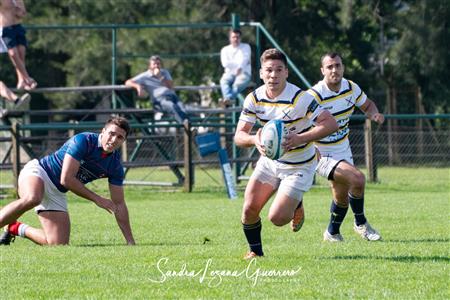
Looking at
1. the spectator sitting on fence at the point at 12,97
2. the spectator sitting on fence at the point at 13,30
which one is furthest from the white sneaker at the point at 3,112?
the spectator sitting on fence at the point at 13,30

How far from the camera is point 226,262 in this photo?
900 centimetres

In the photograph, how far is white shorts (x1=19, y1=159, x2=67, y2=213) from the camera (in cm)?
1137

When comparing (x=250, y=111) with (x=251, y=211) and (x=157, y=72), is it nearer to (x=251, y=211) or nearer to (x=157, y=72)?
(x=251, y=211)

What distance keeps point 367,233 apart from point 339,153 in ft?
2.97

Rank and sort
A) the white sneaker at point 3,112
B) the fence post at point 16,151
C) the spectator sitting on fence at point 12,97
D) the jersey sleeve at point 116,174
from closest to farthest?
the jersey sleeve at point 116,174 < the spectator sitting on fence at point 12,97 < the fence post at point 16,151 < the white sneaker at point 3,112

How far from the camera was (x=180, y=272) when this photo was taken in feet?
27.7

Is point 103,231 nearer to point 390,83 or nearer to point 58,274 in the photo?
point 58,274

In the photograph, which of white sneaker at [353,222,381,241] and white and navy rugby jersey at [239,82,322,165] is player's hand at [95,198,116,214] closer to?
white and navy rugby jersey at [239,82,322,165]

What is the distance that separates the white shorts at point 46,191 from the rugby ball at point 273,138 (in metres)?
3.34

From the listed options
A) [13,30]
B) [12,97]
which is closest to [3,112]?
[12,97]

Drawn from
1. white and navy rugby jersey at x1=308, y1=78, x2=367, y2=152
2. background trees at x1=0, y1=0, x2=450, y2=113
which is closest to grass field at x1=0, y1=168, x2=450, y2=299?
white and navy rugby jersey at x1=308, y1=78, x2=367, y2=152

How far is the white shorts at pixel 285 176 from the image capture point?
9469mm

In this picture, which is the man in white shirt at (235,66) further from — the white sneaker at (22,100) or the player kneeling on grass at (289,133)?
the player kneeling on grass at (289,133)

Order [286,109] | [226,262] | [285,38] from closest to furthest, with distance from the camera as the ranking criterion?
1. [226,262]
2. [286,109]
3. [285,38]
